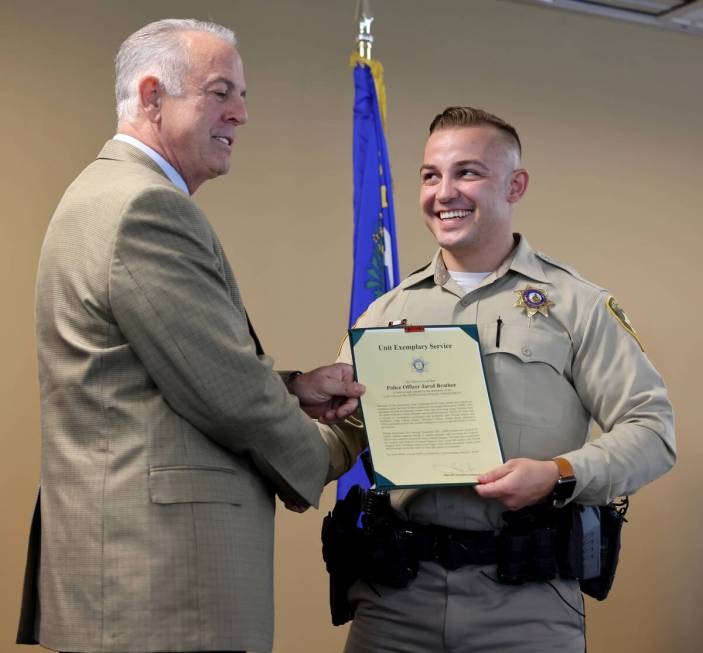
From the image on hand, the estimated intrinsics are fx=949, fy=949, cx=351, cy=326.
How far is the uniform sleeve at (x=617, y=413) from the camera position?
1905 mm

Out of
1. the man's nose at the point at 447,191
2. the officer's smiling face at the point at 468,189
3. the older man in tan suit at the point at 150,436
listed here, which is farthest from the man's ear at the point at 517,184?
the older man in tan suit at the point at 150,436

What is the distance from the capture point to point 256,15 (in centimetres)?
378

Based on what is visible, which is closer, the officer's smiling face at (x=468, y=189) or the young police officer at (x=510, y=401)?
the young police officer at (x=510, y=401)

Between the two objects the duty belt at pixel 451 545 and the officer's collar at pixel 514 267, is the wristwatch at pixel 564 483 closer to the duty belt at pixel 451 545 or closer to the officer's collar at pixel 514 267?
the duty belt at pixel 451 545

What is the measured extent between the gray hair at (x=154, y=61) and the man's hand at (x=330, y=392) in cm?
65

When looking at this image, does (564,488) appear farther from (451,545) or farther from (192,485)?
(192,485)

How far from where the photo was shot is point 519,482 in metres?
1.83

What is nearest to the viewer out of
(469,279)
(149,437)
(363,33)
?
(149,437)

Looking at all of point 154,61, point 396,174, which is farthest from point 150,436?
point 396,174

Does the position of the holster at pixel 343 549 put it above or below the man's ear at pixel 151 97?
below

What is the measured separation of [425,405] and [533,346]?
0.27 m

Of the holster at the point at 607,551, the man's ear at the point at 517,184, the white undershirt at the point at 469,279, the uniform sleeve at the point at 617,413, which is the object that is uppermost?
the man's ear at the point at 517,184

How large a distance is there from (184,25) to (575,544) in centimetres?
131

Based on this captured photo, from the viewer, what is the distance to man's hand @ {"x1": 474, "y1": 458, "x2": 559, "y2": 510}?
1831mm
